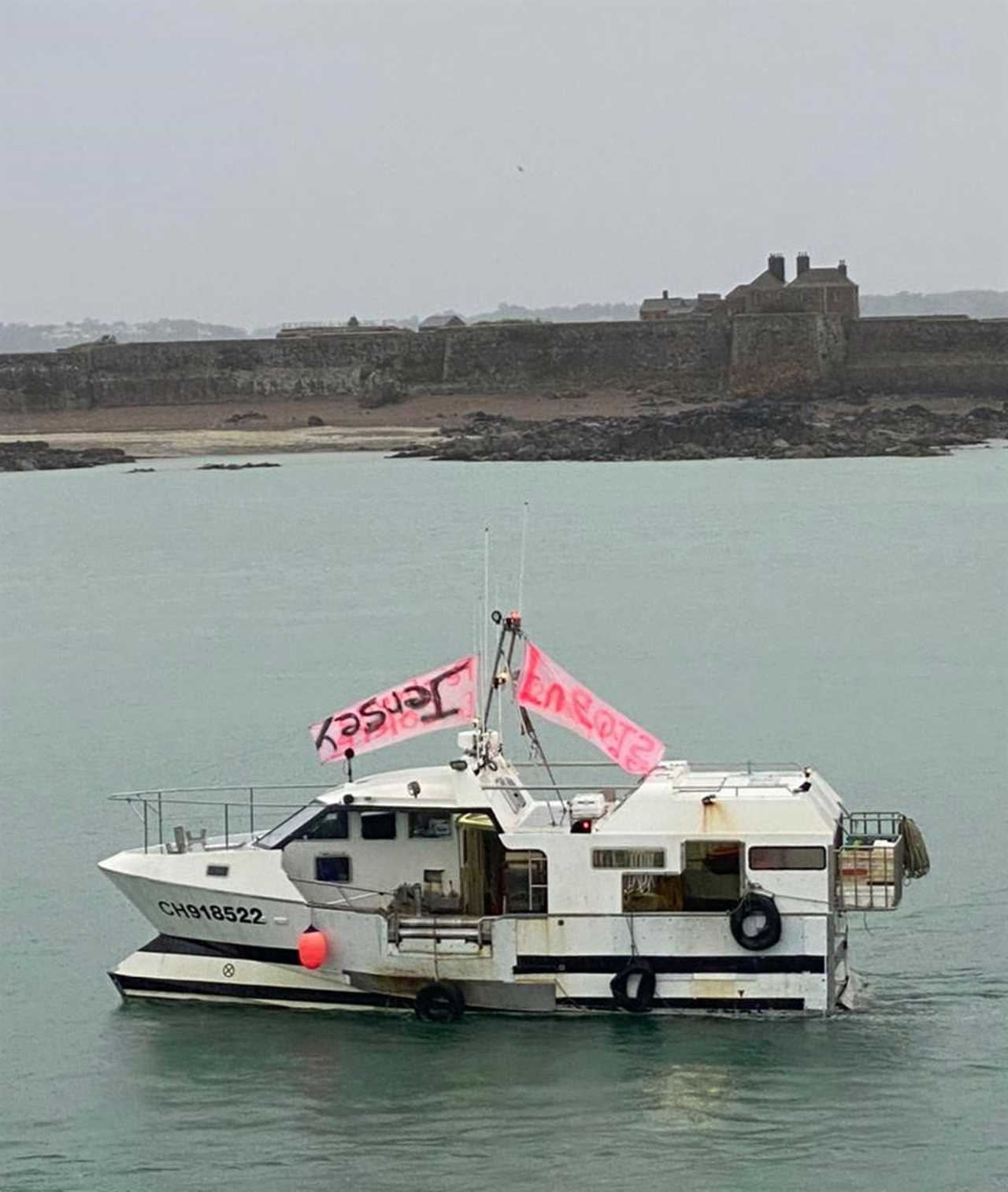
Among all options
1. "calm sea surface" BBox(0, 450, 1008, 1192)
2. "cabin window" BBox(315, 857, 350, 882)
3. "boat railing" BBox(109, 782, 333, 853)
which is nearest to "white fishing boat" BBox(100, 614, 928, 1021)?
"cabin window" BBox(315, 857, 350, 882)

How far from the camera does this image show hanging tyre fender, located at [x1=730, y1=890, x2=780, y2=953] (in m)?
14.5

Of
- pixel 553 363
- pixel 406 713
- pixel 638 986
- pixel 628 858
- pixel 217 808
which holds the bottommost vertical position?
pixel 217 808

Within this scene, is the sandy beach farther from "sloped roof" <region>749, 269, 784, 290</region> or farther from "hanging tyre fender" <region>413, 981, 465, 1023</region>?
"hanging tyre fender" <region>413, 981, 465, 1023</region>

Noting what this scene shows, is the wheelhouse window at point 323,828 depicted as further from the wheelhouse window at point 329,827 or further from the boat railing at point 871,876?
the boat railing at point 871,876

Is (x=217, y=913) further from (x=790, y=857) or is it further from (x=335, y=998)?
(x=790, y=857)

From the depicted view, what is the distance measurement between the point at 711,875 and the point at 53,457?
2403 inches

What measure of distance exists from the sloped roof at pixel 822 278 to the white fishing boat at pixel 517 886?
Result: 6792 cm

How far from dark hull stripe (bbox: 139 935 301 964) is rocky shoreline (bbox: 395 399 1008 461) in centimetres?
5253

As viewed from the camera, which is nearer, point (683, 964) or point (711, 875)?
point (683, 964)

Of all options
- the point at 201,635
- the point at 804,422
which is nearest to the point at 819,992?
the point at 201,635

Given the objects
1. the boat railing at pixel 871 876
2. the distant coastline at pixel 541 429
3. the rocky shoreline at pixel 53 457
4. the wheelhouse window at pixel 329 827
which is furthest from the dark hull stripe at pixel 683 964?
the rocky shoreline at pixel 53 457

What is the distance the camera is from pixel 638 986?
14609 mm

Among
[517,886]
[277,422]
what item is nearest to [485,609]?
[517,886]

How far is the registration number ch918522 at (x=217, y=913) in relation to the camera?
15.1m
